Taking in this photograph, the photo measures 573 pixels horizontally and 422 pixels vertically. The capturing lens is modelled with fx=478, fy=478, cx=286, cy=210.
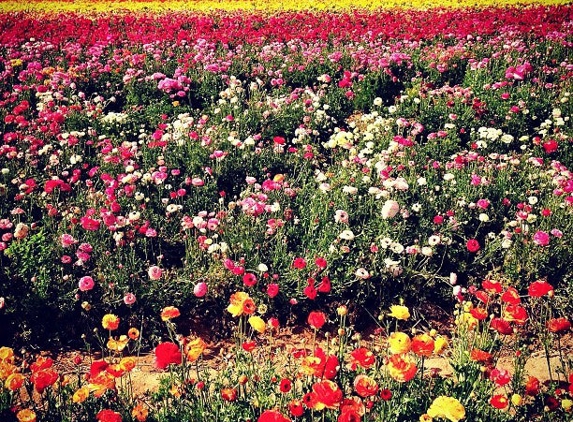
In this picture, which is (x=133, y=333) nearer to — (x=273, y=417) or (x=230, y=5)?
(x=273, y=417)

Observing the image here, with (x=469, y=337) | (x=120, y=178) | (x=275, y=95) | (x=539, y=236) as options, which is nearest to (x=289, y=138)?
(x=275, y=95)

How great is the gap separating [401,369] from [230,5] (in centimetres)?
1764

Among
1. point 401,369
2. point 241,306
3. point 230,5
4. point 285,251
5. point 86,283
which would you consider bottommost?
point 285,251

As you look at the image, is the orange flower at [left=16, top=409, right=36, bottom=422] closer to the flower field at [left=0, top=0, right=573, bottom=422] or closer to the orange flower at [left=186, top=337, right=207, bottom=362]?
the flower field at [left=0, top=0, right=573, bottom=422]

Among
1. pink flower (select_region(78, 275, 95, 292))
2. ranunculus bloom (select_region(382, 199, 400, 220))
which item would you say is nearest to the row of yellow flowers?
ranunculus bloom (select_region(382, 199, 400, 220))

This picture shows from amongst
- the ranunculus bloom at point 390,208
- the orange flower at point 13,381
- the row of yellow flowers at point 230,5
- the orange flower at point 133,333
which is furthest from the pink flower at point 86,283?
the row of yellow flowers at point 230,5

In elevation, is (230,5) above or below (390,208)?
above

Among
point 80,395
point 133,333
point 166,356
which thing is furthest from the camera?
point 133,333

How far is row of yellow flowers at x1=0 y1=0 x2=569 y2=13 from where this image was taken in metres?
16.0

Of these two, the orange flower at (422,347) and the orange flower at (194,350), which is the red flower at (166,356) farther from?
the orange flower at (422,347)

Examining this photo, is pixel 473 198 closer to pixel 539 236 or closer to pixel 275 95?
pixel 539 236

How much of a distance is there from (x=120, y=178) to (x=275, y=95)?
3398 mm

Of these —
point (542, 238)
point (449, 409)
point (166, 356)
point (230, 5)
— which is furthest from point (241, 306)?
point (230, 5)

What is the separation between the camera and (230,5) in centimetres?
1748
